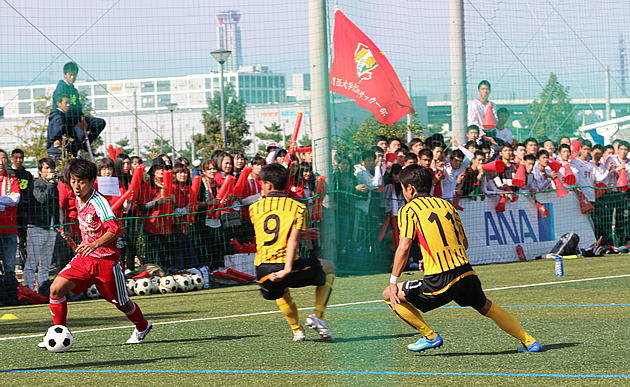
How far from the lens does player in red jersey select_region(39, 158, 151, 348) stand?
5.72m

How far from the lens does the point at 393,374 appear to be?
15.2 feet

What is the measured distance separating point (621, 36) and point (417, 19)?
22.1ft

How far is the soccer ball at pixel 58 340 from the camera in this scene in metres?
5.41

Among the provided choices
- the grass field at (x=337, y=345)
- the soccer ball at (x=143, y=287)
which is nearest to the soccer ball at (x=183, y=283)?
the soccer ball at (x=143, y=287)

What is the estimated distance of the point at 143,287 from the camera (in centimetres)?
980

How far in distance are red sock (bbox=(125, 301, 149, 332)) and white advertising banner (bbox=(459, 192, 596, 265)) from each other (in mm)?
7293

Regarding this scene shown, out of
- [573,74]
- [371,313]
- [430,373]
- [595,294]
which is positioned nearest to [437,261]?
[430,373]

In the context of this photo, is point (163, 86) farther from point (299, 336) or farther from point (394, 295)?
point (394, 295)

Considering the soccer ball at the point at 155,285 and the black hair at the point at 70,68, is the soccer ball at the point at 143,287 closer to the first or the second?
the soccer ball at the point at 155,285

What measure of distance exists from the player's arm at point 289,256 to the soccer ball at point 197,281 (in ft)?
15.8

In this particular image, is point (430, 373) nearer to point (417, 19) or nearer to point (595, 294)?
point (595, 294)

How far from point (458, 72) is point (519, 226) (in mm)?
3052

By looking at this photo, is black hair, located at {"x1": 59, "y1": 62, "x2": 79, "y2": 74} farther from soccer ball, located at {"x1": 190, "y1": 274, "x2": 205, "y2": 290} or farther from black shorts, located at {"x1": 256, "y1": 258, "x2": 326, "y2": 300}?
black shorts, located at {"x1": 256, "y1": 258, "x2": 326, "y2": 300}

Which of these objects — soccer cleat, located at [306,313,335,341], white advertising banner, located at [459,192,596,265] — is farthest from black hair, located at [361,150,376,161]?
soccer cleat, located at [306,313,335,341]
